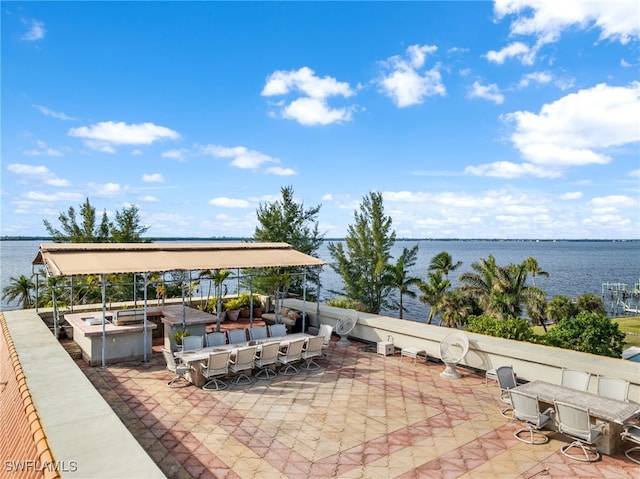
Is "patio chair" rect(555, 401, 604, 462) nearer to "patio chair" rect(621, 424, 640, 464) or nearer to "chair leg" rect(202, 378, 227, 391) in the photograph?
"patio chair" rect(621, 424, 640, 464)

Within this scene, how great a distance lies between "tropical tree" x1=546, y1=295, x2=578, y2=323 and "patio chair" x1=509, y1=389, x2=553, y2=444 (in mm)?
31690

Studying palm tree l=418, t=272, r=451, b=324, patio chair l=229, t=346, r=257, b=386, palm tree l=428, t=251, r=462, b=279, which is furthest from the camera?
palm tree l=428, t=251, r=462, b=279

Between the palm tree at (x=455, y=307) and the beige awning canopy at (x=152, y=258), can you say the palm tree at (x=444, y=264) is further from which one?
the beige awning canopy at (x=152, y=258)

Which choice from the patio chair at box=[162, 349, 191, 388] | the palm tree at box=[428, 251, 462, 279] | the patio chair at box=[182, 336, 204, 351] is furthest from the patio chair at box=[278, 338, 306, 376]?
the palm tree at box=[428, 251, 462, 279]

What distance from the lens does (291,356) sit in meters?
10.4

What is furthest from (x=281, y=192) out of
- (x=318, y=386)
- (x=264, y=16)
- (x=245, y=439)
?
(x=245, y=439)

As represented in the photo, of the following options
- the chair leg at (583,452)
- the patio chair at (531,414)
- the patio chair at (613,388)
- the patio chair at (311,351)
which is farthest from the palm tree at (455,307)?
the chair leg at (583,452)

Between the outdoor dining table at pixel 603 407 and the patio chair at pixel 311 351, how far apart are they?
5056 millimetres

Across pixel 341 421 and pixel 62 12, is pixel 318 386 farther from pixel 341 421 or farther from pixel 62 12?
pixel 62 12

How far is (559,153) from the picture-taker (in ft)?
82.0

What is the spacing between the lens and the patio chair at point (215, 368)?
920 cm

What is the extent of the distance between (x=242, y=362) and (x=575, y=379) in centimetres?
690

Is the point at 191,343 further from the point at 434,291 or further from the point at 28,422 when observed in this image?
the point at 434,291

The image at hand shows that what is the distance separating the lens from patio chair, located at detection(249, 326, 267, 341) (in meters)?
11.9
